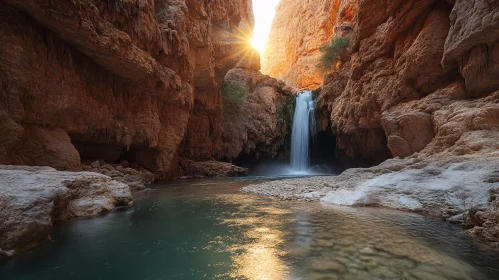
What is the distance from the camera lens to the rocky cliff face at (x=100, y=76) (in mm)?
8750

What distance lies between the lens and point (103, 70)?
12766 mm

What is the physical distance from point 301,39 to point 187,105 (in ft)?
137

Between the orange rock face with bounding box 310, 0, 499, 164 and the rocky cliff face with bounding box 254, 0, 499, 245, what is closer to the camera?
the rocky cliff face with bounding box 254, 0, 499, 245

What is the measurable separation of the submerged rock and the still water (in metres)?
0.27

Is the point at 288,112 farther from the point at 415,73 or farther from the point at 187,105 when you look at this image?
the point at 415,73

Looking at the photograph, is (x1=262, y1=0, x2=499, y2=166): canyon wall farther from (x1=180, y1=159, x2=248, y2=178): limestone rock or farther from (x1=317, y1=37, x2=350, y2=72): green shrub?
(x1=180, y1=159, x2=248, y2=178): limestone rock

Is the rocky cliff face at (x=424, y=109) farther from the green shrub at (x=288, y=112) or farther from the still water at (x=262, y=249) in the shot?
the green shrub at (x=288, y=112)

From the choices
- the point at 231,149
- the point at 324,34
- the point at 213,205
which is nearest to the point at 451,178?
the point at 213,205

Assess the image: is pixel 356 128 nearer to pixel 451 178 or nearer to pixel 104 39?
pixel 451 178

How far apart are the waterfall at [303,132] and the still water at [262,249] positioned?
22.2m

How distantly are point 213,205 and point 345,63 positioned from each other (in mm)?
20591

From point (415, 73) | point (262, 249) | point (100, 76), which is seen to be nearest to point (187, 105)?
point (100, 76)

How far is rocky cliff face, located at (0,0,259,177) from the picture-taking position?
8.75 metres

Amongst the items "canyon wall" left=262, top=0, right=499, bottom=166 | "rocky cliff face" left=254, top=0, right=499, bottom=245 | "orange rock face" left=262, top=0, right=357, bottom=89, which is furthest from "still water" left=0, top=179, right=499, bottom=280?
"orange rock face" left=262, top=0, right=357, bottom=89
